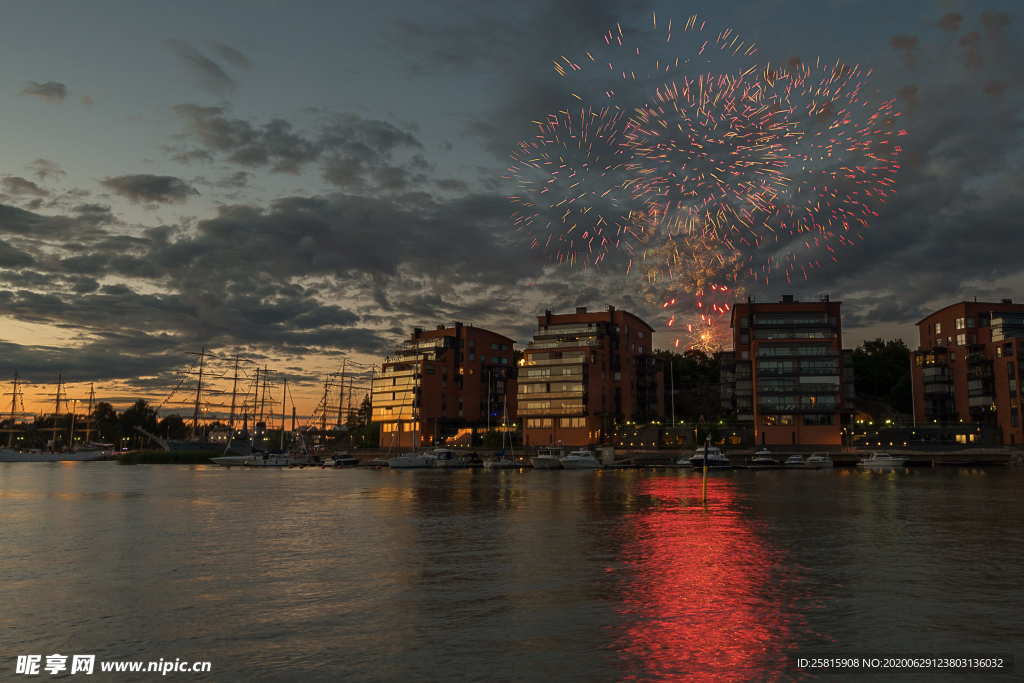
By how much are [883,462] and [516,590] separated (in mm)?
122125

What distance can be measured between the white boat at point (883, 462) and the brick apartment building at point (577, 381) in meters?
58.7

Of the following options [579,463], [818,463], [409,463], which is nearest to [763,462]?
[818,463]

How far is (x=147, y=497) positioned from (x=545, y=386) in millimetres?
112412

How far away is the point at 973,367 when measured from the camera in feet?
522

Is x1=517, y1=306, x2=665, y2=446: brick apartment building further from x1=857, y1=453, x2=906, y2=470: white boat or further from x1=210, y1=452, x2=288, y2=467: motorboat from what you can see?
x1=857, y1=453, x2=906, y2=470: white boat

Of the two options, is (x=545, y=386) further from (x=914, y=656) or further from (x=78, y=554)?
(x=914, y=656)

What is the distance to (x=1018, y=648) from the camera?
20.2 meters

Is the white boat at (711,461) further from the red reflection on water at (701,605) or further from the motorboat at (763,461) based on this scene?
the red reflection on water at (701,605)

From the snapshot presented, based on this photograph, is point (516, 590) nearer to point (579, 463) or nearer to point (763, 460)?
point (579, 463)

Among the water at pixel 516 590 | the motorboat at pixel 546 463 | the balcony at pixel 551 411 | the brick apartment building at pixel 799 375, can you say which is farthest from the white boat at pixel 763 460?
the water at pixel 516 590

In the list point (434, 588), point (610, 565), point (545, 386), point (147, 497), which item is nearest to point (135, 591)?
point (434, 588)

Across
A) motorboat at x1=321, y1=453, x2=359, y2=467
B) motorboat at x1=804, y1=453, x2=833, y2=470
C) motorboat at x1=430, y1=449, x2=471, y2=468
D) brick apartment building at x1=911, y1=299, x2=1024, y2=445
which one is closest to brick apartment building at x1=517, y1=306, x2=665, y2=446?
motorboat at x1=430, y1=449, x2=471, y2=468

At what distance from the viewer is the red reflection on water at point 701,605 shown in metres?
19.2

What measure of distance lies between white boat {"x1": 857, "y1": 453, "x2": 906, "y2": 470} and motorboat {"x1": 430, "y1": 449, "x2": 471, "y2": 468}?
244 feet
